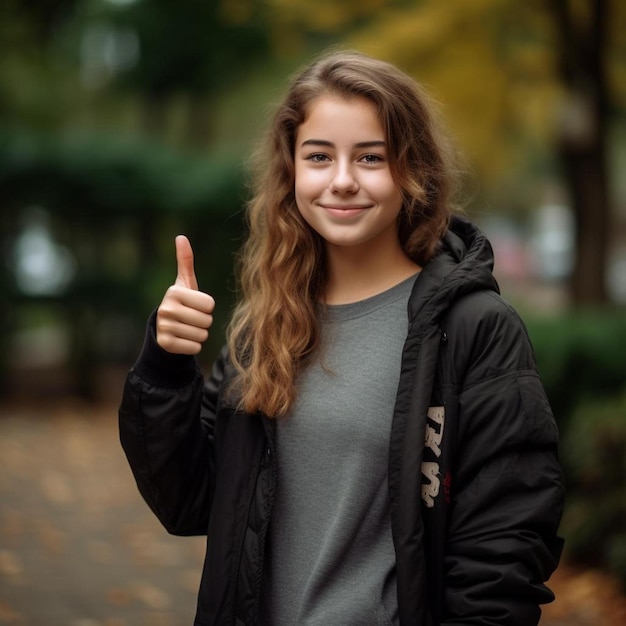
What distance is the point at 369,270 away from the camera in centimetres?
247

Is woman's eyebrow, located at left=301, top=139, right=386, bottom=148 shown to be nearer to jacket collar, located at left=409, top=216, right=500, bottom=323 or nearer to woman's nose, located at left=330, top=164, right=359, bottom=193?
woman's nose, located at left=330, top=164, right=359, bottom=193

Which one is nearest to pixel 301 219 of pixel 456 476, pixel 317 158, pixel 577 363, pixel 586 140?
pixel 317 158

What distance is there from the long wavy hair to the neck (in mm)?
36

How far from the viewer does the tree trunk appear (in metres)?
8.87

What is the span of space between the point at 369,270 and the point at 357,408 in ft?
1.19

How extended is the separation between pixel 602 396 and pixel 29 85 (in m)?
14.3

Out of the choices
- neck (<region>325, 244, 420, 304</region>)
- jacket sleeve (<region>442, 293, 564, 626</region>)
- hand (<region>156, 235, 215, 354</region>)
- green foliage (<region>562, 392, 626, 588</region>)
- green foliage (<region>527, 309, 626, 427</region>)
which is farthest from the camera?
green foliage (<region>527, 309, 626, 427</region>)

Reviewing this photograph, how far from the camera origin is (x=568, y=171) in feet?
34.1

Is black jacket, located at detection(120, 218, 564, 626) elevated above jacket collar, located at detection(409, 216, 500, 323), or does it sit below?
below

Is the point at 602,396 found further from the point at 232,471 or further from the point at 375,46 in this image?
the point at 232,471

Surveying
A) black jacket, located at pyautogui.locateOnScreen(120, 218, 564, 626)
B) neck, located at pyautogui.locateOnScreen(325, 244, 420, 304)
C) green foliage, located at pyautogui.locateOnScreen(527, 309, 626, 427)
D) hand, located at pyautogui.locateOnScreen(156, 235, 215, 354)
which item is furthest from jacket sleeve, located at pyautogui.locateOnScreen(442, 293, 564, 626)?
green foliage, located at pyautogui.locateOnScreen(527, 309, 626, 427)

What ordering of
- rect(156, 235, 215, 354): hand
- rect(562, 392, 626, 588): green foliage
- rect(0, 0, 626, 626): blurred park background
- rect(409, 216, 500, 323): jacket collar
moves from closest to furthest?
1. rect(409, 216, 500, 323): jacket collar
2. rect(156, 235, 215, 354): hand
3. rect(562, 392, 626, 588): green foliage
4. rect(0, 0, 626, 626): blurred park background

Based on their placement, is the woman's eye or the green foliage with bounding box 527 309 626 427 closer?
the woman's eye

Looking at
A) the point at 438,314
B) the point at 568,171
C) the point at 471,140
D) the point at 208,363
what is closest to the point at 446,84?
the point at 471,140
